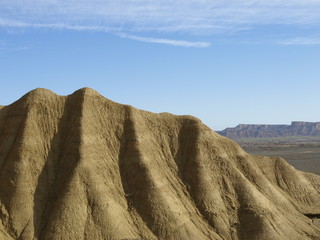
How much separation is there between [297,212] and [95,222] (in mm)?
22660

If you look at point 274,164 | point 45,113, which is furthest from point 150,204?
point 274,164

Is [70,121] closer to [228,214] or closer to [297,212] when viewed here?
[228,214]

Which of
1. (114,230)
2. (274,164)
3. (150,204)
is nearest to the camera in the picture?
(114,230)

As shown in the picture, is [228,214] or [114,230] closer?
[114,230]

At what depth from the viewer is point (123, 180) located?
3819 cm

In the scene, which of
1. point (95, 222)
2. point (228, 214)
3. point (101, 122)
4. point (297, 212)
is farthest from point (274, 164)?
point (95, 222)

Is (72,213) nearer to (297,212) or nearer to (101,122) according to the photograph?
(101,122)

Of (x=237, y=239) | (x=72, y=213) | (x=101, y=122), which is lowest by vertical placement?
(x=237, y=239)

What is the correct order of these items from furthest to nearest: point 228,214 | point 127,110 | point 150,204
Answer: point 127,110, point 228,214, point 150,204

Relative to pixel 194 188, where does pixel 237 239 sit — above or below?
below

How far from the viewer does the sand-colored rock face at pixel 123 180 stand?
33906 millimetres

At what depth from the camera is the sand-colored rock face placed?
33.9 m

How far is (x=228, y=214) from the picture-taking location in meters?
39.3

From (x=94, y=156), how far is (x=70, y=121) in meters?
4.47
